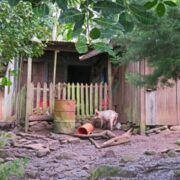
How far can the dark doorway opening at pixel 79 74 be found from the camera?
46.5 feet

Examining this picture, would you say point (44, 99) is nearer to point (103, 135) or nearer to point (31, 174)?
point (103, 135)

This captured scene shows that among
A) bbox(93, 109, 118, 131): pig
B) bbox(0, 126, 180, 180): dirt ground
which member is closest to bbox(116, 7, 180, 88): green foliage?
bbox(0, 126, 180, 180): dirt ground

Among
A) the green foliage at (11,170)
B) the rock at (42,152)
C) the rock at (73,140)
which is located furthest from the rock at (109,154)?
the green foliage at (11,170)

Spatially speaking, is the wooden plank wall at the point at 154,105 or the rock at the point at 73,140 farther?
the wooden plank wall at the point at 154,105

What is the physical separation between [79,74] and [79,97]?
4.40 meters

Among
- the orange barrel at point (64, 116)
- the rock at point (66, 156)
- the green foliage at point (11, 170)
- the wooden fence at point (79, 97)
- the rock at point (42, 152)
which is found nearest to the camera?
the green foliage at point (11, 170)

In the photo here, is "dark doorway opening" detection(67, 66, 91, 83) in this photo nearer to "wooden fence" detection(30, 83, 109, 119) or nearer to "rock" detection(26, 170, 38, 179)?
"wooden fence" detection(30, 83, 109, 119)

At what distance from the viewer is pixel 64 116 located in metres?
9.34

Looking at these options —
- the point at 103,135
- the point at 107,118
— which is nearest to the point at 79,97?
the point at 107,118

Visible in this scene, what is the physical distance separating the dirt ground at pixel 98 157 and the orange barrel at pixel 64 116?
1.21ft

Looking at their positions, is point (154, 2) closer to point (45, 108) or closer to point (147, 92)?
point (147, 92)

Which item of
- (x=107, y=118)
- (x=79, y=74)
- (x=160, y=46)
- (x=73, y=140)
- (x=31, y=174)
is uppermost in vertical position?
(x=79, y=74)

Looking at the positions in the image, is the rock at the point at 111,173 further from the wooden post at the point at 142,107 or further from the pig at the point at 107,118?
the pig at the point at 107,118

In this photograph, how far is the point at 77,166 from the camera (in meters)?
6.27
